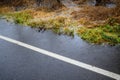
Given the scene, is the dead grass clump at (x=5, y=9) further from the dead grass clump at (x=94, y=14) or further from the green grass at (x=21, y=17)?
the dead grass clump at (x=94, y=14)

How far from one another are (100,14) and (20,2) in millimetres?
5246

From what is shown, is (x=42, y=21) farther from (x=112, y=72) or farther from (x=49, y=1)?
(x=112, y=72)

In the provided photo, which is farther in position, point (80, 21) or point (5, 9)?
point (5, 9)

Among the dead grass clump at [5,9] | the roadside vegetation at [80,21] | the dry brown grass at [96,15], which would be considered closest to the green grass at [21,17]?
the roadside vegetation at [80,21]

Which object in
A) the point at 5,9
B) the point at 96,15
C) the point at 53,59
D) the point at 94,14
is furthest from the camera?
the point at 5,9

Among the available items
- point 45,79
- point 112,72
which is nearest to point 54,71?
point 45,79

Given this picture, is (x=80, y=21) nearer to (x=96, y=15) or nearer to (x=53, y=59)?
(x=96, y=15)

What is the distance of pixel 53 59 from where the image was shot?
5.34 m

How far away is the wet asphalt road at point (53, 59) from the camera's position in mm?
4641

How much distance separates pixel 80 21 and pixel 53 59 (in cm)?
297

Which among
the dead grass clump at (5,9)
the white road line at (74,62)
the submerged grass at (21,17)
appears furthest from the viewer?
the dead grass clump at (5,9)

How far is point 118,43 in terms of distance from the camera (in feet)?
19.2

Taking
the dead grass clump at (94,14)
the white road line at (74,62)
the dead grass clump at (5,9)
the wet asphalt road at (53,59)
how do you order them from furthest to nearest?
the dead grass clump at (5,9), the dead grass clump at (94,14), the wet asphalt road at (53,59), the white road line at (74,62)

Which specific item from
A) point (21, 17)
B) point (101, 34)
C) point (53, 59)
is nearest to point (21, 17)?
point (21, 17)
